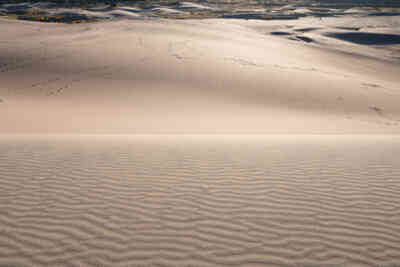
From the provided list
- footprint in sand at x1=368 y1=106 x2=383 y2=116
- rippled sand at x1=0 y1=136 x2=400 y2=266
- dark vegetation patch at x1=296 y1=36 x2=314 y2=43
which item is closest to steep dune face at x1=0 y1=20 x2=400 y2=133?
footprint in sand at x1=368 y1=106 x2=383 y2=116

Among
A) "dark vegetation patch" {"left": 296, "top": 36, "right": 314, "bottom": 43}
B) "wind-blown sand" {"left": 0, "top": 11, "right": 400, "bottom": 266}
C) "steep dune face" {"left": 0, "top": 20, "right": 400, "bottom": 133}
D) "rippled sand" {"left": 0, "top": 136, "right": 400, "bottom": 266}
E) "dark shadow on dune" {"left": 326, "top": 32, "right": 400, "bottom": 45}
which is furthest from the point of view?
"dark shadow on dune" {"left": 326, "top": 32, "right": 400, "bottom": 45}

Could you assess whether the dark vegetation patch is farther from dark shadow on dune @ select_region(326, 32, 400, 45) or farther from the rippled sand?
the rippled sand

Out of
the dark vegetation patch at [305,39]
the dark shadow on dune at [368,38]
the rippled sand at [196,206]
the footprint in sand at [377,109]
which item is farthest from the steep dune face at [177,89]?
the dark shadow on dune at [368,38]

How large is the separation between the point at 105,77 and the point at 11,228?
11.0 meters

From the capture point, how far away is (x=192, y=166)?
16.9ft

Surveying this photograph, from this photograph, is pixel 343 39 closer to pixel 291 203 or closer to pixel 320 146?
pixel 320 146

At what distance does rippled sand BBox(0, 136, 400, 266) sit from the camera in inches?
118

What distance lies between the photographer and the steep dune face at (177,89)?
9.61 m

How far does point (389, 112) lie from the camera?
11.5m

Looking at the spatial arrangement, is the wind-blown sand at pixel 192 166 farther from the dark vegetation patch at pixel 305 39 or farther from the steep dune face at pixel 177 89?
the dark vegetation patch at pixel 305 39

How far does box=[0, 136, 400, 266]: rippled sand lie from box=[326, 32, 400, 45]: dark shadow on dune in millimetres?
28627

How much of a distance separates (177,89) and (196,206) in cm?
937

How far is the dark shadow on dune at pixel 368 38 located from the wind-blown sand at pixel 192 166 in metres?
17.8

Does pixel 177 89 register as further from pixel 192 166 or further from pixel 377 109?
pixel 192 166
